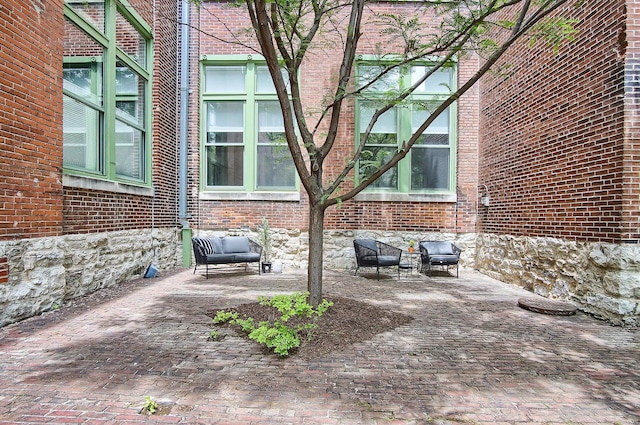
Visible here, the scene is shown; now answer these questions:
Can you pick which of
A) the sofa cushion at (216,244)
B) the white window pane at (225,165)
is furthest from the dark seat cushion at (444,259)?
the white window pane at (225,165)

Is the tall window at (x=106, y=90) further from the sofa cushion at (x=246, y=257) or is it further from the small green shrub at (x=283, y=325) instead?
the small green shrub at (x=283, y=325)

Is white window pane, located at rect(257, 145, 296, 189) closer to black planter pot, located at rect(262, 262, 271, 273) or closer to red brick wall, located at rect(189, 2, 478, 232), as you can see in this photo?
red brick wall, located at rect(189, 2, 478, 232)

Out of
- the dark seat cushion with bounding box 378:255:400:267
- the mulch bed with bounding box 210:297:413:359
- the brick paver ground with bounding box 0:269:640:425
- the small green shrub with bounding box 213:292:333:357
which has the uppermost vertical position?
the dark seat cushion with bounding box 378:255:400:267

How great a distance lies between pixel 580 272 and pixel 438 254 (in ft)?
9.45

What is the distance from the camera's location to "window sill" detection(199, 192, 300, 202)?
8727 mm

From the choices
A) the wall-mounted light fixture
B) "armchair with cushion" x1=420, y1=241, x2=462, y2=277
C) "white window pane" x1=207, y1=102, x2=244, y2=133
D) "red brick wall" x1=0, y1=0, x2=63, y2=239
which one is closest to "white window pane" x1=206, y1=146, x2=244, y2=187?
"white window pane" x1=207, y1=102, x2=244, y2=133

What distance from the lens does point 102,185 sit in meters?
6.04

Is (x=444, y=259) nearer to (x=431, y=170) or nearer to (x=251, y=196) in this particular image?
(x=431, y=170)

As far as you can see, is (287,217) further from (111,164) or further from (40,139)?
(40,139)

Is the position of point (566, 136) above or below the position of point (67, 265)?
above

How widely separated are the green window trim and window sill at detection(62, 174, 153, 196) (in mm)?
1756

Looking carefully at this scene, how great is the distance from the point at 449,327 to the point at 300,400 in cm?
240

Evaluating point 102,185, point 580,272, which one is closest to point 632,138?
point 580,272

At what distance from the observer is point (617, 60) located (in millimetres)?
4523
